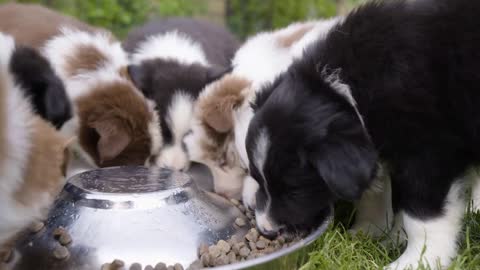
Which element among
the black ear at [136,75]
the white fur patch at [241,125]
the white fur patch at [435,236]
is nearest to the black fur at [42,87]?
the black ear at [136,75]

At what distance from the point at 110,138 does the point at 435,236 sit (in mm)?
2087

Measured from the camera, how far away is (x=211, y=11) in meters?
11.0

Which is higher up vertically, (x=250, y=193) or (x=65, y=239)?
(x=65, y=239)

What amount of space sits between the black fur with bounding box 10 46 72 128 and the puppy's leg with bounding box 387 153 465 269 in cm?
208

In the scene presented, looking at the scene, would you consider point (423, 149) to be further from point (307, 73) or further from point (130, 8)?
point (130, 8)

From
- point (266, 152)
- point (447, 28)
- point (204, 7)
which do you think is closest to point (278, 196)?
point (266, 152)

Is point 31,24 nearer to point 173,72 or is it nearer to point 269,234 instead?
point 173,72

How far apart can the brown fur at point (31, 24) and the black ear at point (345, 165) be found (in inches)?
106

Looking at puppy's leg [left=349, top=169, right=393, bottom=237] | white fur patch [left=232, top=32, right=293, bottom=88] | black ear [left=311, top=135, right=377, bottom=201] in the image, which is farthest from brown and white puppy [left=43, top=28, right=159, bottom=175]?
black ear [left=311, top=135, right=377, bottom=201]

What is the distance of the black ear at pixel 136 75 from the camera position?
15.4 ft

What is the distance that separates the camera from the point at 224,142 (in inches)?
179

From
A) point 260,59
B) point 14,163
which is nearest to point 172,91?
point 260,59

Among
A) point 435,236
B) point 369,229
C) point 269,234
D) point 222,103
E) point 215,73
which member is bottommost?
point 369,229

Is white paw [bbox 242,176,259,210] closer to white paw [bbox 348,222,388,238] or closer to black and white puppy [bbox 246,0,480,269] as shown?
black and white puppy [bbox 246,0,480,269]
